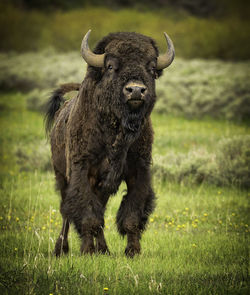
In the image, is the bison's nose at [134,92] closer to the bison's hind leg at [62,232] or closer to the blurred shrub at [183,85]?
the bison's hind leg at [62,232]

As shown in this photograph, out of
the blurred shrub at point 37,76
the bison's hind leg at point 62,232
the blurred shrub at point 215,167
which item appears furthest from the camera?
the blurred shrub at point 37,76

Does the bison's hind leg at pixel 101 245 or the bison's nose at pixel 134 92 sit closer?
the bison's nose at pixel 134 92

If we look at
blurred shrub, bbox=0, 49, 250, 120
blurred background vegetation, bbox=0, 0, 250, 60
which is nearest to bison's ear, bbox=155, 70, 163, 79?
blurred shrub, bbox=0, 49, 250, 120

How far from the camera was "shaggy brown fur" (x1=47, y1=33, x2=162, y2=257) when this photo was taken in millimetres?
5836

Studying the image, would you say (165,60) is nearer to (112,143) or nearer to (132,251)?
(112,143)

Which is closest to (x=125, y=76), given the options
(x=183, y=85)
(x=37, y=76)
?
Result: (x=183, y=85)

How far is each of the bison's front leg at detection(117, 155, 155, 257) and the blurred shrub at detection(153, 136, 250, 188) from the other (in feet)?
15.6

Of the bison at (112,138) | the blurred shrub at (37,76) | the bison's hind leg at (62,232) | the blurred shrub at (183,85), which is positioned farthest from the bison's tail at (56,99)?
the blurred shrub at (37,76)

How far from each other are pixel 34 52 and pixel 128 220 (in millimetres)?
46538

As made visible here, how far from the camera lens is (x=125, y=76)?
566cm

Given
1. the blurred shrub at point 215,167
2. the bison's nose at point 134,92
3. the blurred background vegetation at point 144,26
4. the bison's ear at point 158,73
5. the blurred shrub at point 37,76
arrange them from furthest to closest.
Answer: the blurred background vegetation at point 144,26 → the blurred shrub at point 37,76 → the blurred shrub at point 215,167 → the bison's ear at point 158,73 → the bison's nose at point 134,92

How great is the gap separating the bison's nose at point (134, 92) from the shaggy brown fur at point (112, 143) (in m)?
0.09

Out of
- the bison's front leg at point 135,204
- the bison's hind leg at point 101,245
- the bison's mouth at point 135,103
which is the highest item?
the bison's mouth at point 135,103

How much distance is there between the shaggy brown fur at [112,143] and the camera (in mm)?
5836
